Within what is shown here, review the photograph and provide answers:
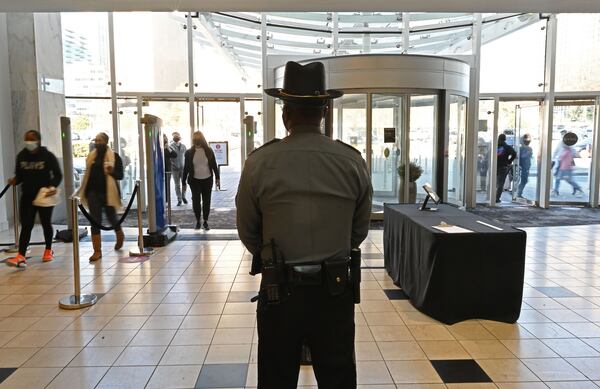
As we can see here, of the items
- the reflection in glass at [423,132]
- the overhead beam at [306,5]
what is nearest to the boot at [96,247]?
the overhead beam at [306,5]

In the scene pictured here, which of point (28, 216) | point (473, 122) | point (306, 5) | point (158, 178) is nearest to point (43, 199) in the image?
point (28, 216)

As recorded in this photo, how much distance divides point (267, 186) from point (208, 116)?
8.86 metres

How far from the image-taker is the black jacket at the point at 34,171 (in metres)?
5.06

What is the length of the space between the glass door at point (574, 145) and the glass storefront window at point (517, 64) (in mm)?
815

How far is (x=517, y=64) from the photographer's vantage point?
9.83 meters

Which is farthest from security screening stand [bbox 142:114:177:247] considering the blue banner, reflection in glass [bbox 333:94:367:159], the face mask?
reflection in glass [bbox 333:94:367:159]

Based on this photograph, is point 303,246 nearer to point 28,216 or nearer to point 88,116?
point 28,216

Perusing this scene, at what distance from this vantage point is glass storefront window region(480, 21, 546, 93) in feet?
32.0

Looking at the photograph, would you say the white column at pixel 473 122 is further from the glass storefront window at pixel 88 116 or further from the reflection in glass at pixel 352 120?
the glass storefront window at pixel 88 116

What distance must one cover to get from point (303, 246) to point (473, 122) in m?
8.61

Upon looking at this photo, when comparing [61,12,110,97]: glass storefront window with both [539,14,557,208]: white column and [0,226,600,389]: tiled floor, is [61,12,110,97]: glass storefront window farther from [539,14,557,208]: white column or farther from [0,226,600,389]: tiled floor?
[539,14,557,208]: white column

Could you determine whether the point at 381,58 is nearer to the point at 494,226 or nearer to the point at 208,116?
the point at 208,116

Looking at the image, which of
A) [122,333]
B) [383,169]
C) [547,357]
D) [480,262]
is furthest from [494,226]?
[383,169]

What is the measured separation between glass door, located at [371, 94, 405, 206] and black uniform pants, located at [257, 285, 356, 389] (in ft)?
22.3
